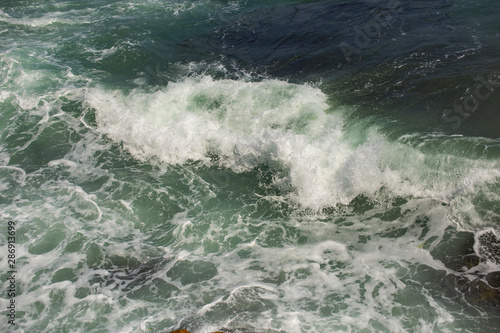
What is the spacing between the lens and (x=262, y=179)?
9.43 m

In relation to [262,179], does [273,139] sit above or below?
above

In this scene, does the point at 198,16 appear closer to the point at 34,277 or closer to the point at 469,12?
the point at 469,12

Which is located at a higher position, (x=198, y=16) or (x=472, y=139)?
(x=198, y=16)

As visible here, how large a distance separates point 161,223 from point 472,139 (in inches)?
281

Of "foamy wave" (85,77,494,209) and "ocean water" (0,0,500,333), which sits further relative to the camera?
"foamy wave" (85,77,494,209)

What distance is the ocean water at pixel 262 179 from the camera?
6.49 metres

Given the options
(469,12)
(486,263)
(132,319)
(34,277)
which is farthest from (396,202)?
(469,12)

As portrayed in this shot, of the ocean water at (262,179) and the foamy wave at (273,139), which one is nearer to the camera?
the ocean water at (262,179)

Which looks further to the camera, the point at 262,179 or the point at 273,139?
the point at 273,139

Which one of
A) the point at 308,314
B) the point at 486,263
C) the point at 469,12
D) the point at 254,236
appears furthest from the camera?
the point at 469,12

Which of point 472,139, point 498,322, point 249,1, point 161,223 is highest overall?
point 249,1

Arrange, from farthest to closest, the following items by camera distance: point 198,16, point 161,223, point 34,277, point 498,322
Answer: point 198,16
point 161,223
point 34,277
point 498,322

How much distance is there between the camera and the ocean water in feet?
21.3

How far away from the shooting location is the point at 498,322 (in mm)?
5801
